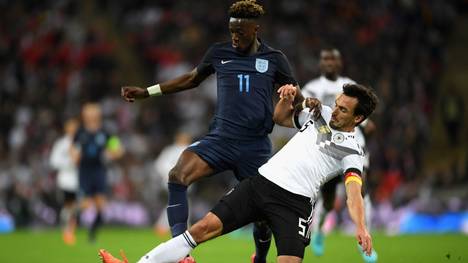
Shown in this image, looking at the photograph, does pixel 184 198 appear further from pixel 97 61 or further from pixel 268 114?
pixel 97 61

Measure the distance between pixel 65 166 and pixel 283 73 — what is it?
10027 millimetres

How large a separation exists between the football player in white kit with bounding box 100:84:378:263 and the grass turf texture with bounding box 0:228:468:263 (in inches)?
118

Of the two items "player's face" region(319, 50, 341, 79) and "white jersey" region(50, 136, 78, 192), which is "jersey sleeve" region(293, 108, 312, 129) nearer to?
"player's face" region(319, 50, 341, 79)

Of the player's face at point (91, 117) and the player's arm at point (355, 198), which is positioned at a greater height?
the player's arm at point (355, 198)

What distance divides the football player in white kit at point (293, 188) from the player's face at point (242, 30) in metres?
1.33

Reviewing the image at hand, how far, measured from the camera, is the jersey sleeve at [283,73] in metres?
8.63

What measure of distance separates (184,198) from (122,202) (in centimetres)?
1324

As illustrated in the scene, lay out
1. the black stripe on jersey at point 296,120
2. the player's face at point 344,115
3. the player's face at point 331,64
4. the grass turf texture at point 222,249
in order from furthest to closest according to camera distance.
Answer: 1. the grass turf texture at point 222,249
2. the player's face at point 331,64
3. the black stripe on jersey at point 296,120
4. the player's face at point 344,115

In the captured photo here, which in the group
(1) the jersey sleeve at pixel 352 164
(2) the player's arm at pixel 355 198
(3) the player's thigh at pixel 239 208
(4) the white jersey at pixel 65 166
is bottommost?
(4) the white jersey at pixel 65 166

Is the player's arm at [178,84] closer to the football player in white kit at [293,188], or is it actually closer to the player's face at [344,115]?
the football player in white kit at [293,188]

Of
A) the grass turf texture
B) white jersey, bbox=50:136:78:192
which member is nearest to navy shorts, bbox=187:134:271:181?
the grass turf texture

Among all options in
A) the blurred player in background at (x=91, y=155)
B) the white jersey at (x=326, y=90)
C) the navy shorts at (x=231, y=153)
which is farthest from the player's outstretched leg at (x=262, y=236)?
the blurred player in background at (x=91, y=155)

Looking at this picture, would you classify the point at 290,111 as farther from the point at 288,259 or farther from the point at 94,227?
the point at 94,227

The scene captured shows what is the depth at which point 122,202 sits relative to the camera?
2145 centimetres
